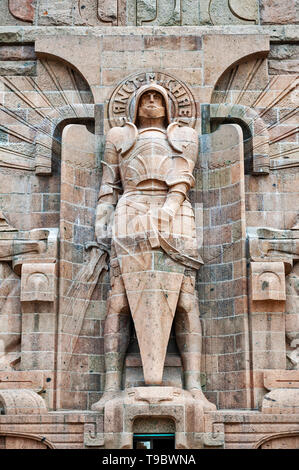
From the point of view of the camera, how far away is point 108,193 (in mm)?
16906

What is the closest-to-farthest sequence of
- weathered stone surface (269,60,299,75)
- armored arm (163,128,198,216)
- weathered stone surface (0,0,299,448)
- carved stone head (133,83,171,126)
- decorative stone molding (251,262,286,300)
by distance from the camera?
1. weathered stone surface (0,0,299,448)
2. decorative stone molding (251,262,286,300)
3. armored arm (163,128,198,216)
4. carved stone head (133,83,171,126)
5. weathered stone surface (269,60,299,75)

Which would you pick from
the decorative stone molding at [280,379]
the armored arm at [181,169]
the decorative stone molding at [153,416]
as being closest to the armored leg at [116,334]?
the decorative stone molding at [153,416]

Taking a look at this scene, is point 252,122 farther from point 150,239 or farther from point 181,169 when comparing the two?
point 150,239

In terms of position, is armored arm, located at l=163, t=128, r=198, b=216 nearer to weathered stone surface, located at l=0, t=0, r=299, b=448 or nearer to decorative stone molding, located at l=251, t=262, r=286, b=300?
weathered stone surface, located at l=0, t=0, r=299, b=448

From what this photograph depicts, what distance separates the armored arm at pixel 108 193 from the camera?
1677cm

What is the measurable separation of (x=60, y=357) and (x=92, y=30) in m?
5.11

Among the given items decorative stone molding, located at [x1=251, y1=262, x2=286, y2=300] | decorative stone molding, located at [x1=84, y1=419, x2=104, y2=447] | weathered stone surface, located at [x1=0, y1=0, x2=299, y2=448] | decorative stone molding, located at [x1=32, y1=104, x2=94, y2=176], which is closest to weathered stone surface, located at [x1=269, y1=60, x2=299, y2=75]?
weathered stone surface, located at [x1=0, y1=0, x2=299, y2=448]

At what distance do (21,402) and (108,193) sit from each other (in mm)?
3268

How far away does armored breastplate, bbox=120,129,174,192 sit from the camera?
16.7 m

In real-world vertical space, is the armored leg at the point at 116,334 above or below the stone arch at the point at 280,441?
above

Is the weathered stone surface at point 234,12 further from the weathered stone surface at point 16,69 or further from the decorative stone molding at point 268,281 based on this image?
the decorative stone molding at point 268,281

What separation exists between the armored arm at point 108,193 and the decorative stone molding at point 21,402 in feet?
7.86

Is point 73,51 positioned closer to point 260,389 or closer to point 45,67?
point 45,67

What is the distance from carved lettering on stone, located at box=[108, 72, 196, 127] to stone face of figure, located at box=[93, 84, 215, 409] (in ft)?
0.98
